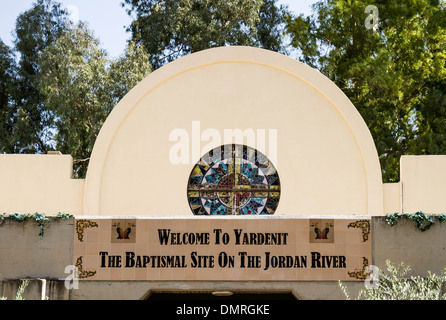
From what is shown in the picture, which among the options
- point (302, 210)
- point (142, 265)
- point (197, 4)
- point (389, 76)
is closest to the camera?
point (142, 265)

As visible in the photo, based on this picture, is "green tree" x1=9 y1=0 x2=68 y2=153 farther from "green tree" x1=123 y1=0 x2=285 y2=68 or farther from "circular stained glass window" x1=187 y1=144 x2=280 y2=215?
"circular stained glass window" x1=187 y1=144 x2=280 y2=215

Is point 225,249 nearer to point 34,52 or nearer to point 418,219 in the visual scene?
point 418,219

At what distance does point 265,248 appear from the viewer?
9312mm

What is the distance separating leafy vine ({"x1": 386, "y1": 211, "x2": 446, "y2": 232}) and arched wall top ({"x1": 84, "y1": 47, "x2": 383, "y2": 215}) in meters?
4.05

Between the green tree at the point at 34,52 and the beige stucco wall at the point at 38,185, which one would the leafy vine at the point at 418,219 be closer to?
the beige stucco wall at the point at 38,185

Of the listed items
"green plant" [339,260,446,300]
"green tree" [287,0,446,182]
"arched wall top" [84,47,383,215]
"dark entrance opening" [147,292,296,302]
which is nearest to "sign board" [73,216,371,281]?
"green plant" [339,260,446,300]

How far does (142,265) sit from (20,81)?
2211cm

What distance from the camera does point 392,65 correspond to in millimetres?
23484

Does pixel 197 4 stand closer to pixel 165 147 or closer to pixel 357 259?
pixel 165 147

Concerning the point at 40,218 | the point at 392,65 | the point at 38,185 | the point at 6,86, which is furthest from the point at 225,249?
the point at 6,86

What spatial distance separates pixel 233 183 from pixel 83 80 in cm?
1210

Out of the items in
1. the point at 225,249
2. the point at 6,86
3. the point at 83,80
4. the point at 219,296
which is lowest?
the point at 219,296

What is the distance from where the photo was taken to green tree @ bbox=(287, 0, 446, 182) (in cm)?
2328

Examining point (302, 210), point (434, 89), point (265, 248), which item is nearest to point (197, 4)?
point (434, 89)
